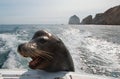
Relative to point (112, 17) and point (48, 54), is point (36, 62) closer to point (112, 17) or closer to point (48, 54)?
point (48, 54)

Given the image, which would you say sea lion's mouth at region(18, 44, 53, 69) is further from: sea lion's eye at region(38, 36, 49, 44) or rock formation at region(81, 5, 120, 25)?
rock formation at region(81, 5, 120, 25)

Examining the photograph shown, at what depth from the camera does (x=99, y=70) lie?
699 cm

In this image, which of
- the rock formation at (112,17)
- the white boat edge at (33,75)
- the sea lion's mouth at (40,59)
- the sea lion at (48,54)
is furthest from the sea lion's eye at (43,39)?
the rock formation at (112,17)

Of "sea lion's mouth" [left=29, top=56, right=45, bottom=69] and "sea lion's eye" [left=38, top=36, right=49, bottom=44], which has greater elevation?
"sea lion's eye" [left=38, top=36, right=49, bottom=44]

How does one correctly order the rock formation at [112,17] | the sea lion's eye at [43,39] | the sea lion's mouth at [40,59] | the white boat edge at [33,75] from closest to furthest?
1. the white boat edge at [33,75]
2. the sea lion's mouth at [40,59]
3. the sea lion's eye at [43,39]
4. the rock formation at [112,17]

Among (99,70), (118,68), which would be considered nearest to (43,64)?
(99,70)

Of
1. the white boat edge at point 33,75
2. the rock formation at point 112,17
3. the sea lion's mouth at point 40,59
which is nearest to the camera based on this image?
the white boat edge at point 33,75

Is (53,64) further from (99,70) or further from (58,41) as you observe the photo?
(99,70)

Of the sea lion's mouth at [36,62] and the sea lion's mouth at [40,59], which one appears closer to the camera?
the sea lion's mouth at [40,59]

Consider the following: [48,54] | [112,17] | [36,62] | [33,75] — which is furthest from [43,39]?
[112,17]

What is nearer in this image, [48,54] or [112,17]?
[48,54]

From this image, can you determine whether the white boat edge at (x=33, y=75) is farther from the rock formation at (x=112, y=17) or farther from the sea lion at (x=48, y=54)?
the rock formation at (x=112, y=17)

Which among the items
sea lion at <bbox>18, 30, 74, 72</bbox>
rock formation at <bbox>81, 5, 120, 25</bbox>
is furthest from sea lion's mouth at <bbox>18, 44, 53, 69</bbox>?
rock formation at <bbox>81, 5, 120, 25</bbox>

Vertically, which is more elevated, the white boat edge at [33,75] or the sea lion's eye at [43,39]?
the sea lion's eye at [43,39]
